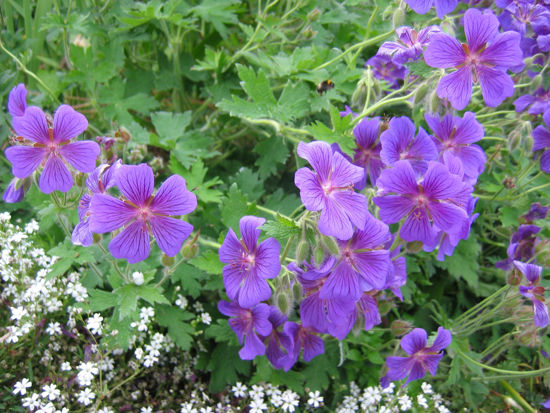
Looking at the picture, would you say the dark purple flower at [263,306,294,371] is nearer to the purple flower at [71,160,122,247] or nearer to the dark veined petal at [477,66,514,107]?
the purple flower at [71,160,122,247]

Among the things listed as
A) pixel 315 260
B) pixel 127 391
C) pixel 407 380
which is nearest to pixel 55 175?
pixel 315 260

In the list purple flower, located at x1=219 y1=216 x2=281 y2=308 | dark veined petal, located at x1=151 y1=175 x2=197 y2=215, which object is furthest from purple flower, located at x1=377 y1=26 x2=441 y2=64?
dark veined petal, located at x1=151 y1=175 x2=197 y2=215

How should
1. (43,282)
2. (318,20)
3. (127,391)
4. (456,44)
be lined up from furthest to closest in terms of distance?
(318,20) < (127,391) < (43,282) < (456,44)

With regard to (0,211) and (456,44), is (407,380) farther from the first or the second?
(0,211)

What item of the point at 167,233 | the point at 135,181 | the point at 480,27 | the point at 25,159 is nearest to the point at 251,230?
the point at 167,233

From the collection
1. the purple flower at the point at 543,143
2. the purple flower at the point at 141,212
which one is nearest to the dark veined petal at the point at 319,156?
the purple flower at the point at 141,212

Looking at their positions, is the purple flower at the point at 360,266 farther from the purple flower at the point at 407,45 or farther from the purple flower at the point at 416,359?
the purple flower at the point at 407,45
